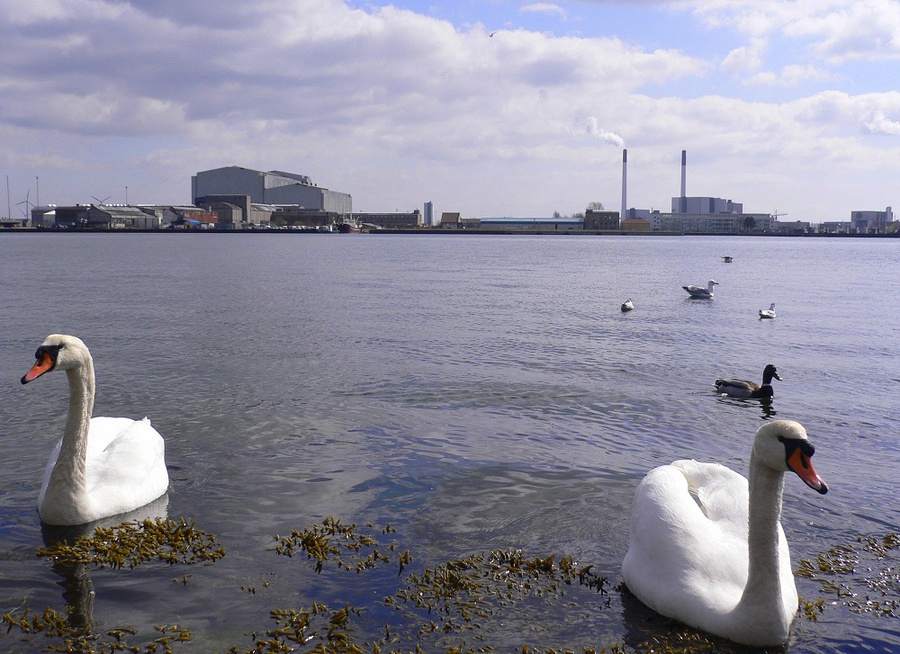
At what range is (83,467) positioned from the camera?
8586mm

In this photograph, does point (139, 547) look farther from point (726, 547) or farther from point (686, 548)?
point (726, 547)

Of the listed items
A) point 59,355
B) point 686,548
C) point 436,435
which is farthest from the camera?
point 436,435

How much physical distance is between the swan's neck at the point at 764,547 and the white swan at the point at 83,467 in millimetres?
6404

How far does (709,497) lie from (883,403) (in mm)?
10349

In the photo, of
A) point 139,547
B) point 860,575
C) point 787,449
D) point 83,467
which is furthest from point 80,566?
point 860,575

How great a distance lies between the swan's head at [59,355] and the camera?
8.21m

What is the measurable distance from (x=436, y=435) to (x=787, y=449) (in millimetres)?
7376

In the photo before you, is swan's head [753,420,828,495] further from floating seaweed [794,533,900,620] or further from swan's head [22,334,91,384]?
swan's head [22,334,91,384]

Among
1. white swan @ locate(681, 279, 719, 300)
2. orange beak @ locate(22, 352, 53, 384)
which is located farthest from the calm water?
white swan @ locate(681, 279, 719, 300)

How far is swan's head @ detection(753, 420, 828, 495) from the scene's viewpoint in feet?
19.3

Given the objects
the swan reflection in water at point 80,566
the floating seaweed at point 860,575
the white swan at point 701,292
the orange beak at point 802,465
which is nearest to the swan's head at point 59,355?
the swan reflection in water at point 80,566

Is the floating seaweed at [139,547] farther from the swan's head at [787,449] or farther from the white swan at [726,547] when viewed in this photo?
the swan's head at [787,449]

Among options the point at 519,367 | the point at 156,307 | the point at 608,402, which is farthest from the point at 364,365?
the point at 156,307

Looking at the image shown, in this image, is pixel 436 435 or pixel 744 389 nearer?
pixel 436 435
